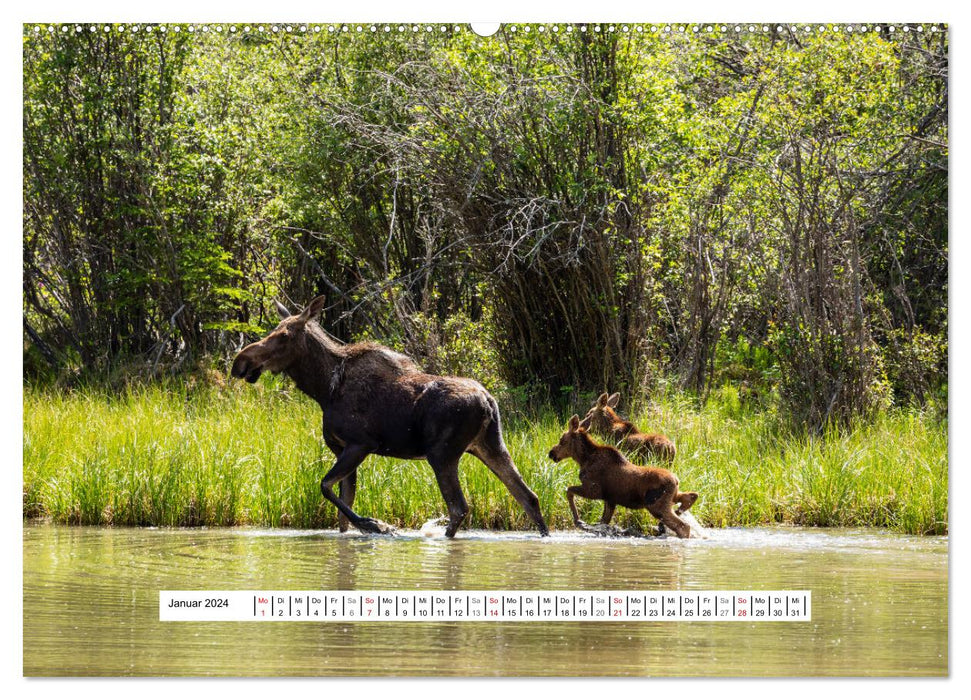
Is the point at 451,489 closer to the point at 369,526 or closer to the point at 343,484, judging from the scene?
the point at 369,526

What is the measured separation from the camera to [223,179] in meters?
14.6

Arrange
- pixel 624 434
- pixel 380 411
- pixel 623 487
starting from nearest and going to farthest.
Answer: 1. pixel 380 411
2. pixel 623 487
3. pixel 624 434

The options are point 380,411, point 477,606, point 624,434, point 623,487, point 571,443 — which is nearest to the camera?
point 477,606

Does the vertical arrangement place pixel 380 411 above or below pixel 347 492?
above

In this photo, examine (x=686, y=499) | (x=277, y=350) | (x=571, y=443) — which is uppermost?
(x=277, y=350)

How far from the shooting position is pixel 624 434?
11.0 meters

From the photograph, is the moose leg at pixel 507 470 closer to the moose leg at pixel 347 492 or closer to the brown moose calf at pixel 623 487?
the brown moose calf at pixel 623 487

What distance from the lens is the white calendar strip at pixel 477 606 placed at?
6660mm

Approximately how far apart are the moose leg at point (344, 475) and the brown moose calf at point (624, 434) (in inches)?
72.9

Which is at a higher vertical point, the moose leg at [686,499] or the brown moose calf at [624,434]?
the brown moose calf at [624,434]

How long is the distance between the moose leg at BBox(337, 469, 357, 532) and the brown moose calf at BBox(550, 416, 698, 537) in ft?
5.15

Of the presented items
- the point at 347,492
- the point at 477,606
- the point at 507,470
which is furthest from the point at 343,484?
the point at 477,606

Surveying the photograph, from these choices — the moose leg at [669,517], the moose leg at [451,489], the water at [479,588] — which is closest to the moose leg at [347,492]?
the water at [479,588]

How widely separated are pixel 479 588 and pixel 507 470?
2.45 metres
